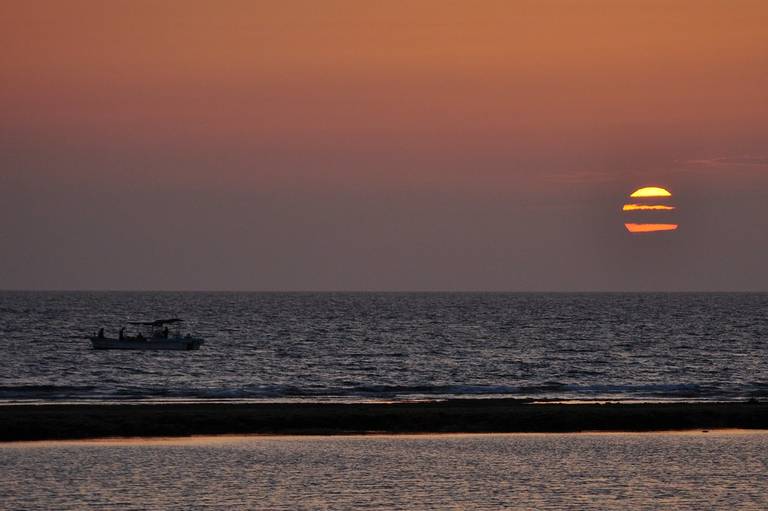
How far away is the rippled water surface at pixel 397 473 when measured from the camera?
28.8 metres

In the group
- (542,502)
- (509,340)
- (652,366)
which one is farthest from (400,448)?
(509,340)

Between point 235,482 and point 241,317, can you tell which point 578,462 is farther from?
point 241,317

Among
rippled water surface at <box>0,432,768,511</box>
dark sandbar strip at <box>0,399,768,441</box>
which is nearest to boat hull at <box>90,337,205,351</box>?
dark sandbar strip at <box>0,399,768,441</box>

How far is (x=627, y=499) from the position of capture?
29.2 m

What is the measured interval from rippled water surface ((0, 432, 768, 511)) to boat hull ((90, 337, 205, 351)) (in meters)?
64.1

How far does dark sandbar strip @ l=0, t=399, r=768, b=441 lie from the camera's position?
42.5 meters

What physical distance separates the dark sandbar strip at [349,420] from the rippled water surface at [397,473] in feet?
8.06

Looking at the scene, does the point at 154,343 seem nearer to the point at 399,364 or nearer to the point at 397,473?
the point at 399,364

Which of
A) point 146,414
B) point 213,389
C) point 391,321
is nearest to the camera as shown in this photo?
point 146,414

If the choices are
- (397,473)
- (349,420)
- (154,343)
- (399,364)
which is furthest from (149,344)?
(397,473)

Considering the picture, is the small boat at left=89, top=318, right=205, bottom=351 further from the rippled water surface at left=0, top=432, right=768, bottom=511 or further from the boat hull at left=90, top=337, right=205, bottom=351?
the rippled water surface at left=0, top=432, right=768, bottom=511

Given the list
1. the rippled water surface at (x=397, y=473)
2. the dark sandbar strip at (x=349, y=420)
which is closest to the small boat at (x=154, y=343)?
the dark sandbar strip at (x=349, y=420)

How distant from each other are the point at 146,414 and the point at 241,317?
144 metres

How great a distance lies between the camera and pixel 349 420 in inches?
1791
